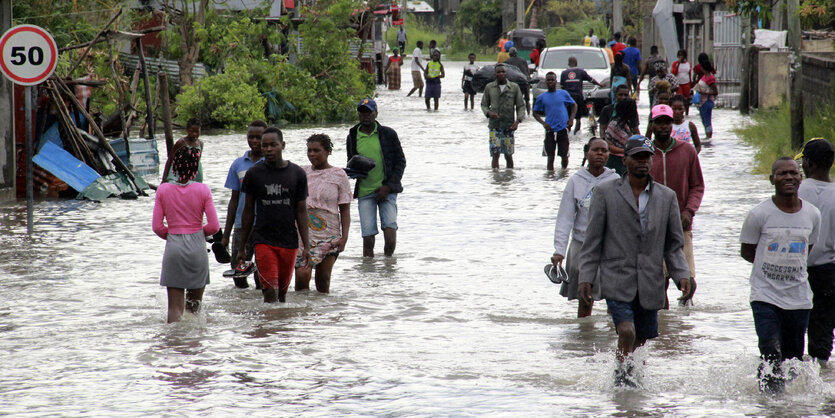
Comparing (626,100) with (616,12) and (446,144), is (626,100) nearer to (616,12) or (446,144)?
(446,144)

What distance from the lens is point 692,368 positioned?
23.5ft

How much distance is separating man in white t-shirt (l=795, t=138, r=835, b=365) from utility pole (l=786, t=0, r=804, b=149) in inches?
460

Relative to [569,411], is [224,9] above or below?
above

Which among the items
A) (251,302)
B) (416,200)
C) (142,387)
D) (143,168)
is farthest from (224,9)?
(142,387)

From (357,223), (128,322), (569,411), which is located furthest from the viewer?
(357,223)

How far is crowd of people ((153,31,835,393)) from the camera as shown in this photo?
6262 millimetres

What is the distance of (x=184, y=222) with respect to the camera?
25.9ft

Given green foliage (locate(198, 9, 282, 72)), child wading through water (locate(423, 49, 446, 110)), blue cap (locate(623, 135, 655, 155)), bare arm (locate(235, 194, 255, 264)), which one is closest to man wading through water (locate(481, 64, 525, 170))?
bare arm (locate(235, 194, 255, 264))

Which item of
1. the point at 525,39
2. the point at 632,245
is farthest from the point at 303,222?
the point at 525,39

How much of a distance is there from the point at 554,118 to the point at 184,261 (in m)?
11.3

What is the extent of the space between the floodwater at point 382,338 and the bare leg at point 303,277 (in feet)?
0.45

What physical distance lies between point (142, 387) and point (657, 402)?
115 inches

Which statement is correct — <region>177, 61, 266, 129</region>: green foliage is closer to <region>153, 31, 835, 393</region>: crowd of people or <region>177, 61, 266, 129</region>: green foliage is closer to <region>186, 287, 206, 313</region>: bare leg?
<region>153, 31, 835, 393</region>: crowd of people

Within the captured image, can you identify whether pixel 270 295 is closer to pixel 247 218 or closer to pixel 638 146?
pixel 247 218
